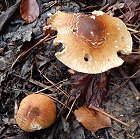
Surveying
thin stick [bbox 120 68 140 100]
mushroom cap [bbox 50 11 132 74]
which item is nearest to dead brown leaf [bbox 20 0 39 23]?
mushroom cap [bbox 50 11 132 74]

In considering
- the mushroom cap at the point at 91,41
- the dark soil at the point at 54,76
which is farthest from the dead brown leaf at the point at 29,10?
the mushroom cap at the point at 91,41

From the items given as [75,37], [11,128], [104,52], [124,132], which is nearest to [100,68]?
[104,52]

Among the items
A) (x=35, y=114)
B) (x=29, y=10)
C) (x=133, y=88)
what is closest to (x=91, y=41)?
(x=133, y=88)

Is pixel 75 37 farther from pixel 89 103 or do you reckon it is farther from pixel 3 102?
pixel 3 102

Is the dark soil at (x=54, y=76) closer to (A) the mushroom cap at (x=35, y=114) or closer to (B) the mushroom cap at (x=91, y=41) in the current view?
(A) the mushroom cap at (x=35, y=114)

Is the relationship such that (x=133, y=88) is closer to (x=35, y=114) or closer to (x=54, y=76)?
(x=54, y=76)

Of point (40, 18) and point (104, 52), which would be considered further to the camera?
point (40, 18)
